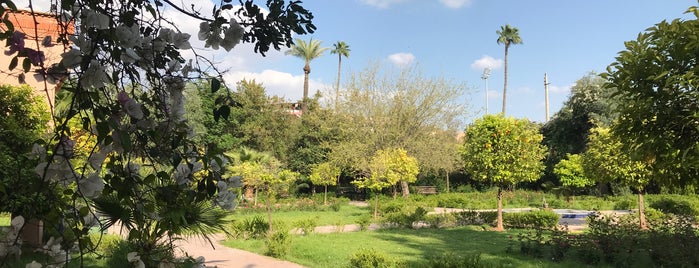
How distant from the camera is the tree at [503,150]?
42.9 ft

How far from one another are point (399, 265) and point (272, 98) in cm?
2550

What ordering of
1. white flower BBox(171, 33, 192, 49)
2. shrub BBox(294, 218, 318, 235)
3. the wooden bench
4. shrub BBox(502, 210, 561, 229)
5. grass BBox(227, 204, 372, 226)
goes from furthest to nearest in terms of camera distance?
1. the wooden bench
2. grass BBox(227, 204, 372, 226)
3. shrub BBox(502, 210, 561, 229)
4. shrub BBox(294, 218, 318, 235)
5. white flower BBox(171, 33, 192, 49)

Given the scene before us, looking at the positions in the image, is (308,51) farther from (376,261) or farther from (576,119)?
(376,261)

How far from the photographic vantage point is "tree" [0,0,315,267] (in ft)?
3.93

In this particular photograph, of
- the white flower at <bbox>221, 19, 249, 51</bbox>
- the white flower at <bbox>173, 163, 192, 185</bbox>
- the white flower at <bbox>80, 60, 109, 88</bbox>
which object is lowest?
the white flower at <bbox>173, 163, 192, 185</bbox>

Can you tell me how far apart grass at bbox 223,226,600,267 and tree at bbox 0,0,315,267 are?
5.67m

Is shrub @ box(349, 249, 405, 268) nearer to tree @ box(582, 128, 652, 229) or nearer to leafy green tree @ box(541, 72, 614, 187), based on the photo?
tree @ box(582, 128, 652, 229)

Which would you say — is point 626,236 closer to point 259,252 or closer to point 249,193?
point 259,252

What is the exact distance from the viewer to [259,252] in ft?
29.7

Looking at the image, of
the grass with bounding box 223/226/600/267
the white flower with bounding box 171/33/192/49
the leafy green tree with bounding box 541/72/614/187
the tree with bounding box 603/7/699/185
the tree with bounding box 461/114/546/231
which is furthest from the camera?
the leafy green tree with bounding box 541/72/614/187

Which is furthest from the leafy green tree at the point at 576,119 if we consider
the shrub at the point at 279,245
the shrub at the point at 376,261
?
Answer: the shrub at the point at 376,261

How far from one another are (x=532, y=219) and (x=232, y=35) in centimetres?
1377

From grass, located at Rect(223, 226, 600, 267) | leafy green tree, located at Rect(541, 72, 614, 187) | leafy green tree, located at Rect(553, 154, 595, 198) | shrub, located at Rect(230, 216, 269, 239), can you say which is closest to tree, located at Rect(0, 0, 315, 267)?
grass, located at Rect(223, 226, 600, 267)

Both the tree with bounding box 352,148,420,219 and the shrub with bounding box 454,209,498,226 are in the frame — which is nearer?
the shrub with bounding box 454,209,498,226
